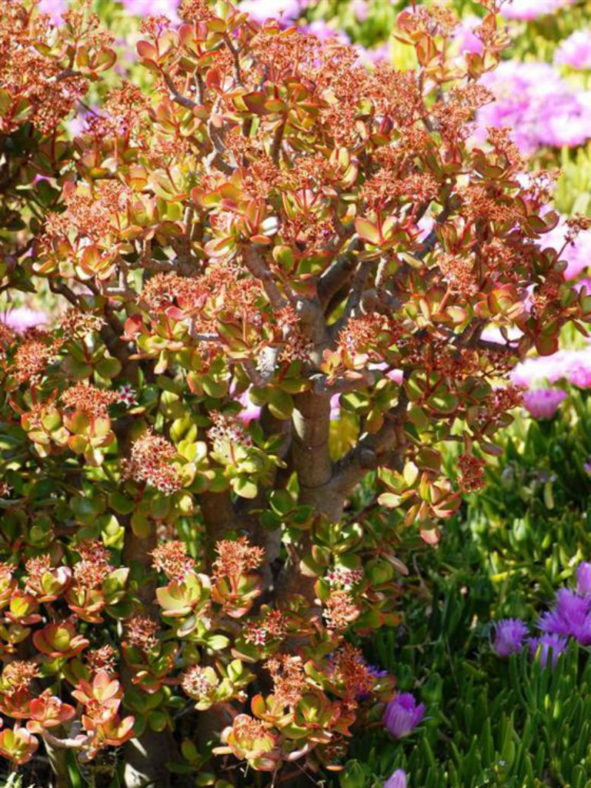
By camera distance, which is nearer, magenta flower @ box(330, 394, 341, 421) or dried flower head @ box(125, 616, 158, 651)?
dried flower head @ box(125, 616, 158, 651)

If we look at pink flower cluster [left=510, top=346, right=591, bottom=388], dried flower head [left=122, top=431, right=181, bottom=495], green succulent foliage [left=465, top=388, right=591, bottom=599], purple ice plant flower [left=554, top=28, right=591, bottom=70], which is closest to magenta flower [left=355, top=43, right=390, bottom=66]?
purple ice plant flower [left=554, top=28, right=591, bottom=70]

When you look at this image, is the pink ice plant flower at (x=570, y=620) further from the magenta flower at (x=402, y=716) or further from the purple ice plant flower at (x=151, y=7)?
the purple ice plant flower at (x=151, y=7)

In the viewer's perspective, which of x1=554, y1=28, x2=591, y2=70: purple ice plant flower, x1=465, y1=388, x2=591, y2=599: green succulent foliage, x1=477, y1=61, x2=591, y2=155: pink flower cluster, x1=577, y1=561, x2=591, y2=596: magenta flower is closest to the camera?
x1=577, y1=561, x2=591, y2=596: magenta flower

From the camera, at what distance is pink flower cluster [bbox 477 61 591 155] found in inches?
178

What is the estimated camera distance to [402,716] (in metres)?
2.09

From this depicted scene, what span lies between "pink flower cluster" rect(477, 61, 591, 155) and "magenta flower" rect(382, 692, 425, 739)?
2753 mm

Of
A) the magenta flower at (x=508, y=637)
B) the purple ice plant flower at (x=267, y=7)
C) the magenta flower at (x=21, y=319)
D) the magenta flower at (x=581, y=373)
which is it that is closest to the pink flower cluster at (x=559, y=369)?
the magenta flower at (x=581, y=373)

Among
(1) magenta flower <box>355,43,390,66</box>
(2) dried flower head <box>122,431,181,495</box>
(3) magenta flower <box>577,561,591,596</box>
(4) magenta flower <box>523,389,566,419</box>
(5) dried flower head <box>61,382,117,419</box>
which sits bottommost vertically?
(3) magenta flower <box>577,561,591,596</box>

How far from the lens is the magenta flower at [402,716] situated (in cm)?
210

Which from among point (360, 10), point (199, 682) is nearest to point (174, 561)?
point (199, 682)

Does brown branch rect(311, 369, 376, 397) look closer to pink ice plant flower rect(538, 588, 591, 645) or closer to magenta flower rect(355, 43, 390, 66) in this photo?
pink ice plant flower rect(538, 588, 591, 645)

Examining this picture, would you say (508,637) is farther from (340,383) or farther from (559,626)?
(340,383)

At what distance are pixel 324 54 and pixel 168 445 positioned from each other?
58cm

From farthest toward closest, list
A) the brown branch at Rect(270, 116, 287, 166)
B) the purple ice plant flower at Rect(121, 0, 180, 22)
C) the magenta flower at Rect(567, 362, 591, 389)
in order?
the purple ice plant flower at Rect(121, 0, 180, 22)
the magenta flower at Rect(567, 362, 591, 389)
the brown branch at Rect(270, 116, 287, 166)
